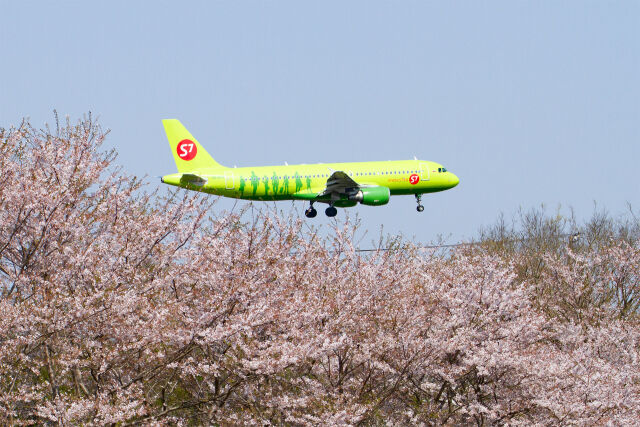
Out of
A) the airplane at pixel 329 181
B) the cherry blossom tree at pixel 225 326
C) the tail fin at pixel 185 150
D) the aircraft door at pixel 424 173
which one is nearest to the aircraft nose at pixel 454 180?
the airplane at pixel 329 181

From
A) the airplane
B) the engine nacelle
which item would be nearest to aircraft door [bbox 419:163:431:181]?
the airplane

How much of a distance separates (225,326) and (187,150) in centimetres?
4526

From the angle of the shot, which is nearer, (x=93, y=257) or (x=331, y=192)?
(x=93, y=257)

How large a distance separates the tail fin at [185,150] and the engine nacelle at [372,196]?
11.0 metres

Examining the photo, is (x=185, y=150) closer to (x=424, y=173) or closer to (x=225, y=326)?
(x=424, y=173)

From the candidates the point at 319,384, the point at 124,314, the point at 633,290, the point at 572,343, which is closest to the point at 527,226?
the point at 633,290

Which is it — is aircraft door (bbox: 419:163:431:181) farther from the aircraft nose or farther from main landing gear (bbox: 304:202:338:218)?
main landing gear (bbox: 304:202:338:218)

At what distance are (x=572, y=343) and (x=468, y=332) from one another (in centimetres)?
1102

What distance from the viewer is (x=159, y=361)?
59.1 feet

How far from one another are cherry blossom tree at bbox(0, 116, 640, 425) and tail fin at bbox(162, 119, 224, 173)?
124ft

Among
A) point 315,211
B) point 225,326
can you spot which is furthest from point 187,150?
point 225,326

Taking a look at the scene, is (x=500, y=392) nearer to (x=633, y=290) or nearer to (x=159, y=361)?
(x=159, y=361)

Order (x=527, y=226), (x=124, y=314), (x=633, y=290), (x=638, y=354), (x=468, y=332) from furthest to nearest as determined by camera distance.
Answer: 1. (x=527, y=226)
2. (x=633, y=290)
3. (x=638, y=354)
4. (x=468, y=332)
5. (x=124, y=314)

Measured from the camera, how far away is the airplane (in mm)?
55719
